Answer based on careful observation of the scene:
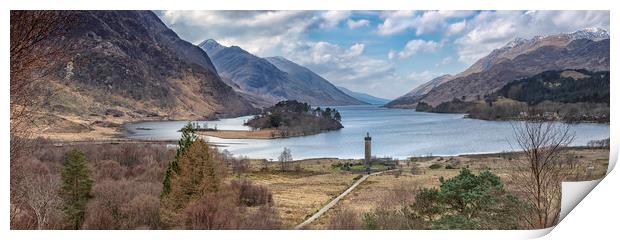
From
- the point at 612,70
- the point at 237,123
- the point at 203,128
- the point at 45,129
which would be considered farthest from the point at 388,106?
the point at 45,129

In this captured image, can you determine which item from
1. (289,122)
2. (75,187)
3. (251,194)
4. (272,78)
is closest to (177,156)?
(251,194)

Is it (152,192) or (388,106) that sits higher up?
(388,106)

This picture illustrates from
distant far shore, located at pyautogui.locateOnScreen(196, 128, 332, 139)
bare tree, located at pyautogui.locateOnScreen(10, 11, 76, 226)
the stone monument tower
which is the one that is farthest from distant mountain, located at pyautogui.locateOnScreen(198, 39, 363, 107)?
bare tree, located at pyautogui.locateOnScreen(10, 11, 76, 226)

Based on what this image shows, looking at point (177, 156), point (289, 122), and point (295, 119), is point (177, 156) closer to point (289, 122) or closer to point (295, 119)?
point (289, 122)

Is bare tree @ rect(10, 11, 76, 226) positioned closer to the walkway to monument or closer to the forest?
the walkway to monument

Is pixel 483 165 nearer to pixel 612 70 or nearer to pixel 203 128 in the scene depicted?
pixel 612 70
